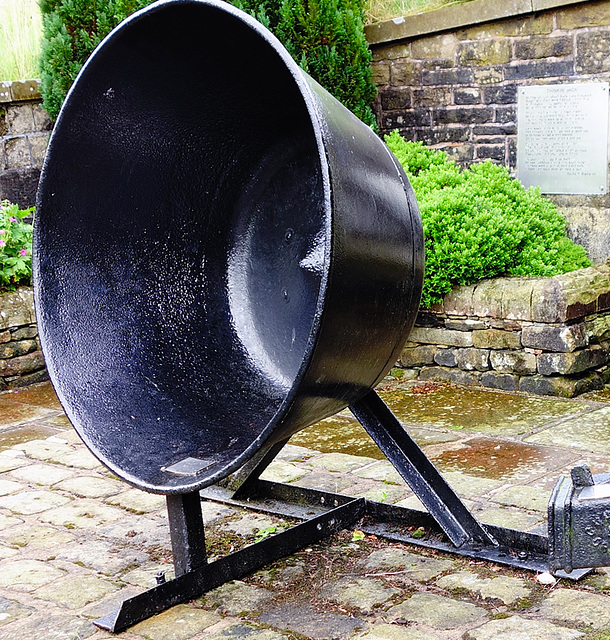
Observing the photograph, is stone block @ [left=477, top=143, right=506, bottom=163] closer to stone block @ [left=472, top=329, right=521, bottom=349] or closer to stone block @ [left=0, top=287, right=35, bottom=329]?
stone block @ [left=472, top=329, right=521, bottom=349]

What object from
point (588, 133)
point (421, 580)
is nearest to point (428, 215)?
point (588, 133)

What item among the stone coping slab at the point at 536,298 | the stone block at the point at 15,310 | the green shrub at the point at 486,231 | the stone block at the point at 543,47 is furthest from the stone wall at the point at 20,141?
the stone block at the point at 543,47

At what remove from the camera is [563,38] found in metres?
6.64

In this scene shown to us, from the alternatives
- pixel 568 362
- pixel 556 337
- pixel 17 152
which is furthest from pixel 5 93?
pixel 568 362

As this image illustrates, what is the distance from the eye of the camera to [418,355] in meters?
6.35

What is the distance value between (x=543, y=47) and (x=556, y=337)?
2400 millimetres

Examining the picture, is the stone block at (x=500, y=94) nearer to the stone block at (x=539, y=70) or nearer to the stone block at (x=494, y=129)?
the stone block at (x=539, y=70)

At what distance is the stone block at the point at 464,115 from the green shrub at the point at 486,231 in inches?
20.2

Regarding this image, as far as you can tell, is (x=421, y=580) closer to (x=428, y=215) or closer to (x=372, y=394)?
(x=372, y=394)

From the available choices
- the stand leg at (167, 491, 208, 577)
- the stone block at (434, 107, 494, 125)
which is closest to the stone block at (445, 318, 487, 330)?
the stone block at (434, 107, 494, 125)

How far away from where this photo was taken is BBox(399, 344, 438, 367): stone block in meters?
6.29

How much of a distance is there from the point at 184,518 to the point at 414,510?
0.96 meters

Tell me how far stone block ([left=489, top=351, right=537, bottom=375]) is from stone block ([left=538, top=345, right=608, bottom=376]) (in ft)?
0.21

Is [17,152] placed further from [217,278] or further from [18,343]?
[217,278]
